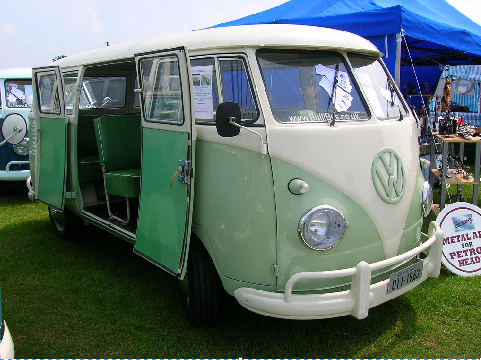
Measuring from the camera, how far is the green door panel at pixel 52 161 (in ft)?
15.6

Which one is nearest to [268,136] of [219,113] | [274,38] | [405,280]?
[219,113]

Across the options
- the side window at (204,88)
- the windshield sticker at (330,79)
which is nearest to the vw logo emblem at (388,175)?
the windshield sticker at (330,79)

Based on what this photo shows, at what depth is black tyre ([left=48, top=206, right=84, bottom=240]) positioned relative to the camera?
5.30 metres

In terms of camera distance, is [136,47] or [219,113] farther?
[136,47]

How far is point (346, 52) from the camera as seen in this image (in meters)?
3.26

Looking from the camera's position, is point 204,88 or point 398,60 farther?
point 398,60

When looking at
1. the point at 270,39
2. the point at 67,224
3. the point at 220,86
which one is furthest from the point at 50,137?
the point at 270,39

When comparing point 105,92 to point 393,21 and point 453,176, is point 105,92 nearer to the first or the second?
point 393,21

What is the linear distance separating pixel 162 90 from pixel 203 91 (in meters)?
0.37

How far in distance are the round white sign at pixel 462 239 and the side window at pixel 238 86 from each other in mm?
2500

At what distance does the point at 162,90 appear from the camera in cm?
342

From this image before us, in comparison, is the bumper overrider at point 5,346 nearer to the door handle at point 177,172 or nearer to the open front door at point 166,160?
the open front door at point 166,160

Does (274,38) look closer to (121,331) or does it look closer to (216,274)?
(216,274)

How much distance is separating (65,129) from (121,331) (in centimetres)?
230
